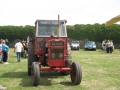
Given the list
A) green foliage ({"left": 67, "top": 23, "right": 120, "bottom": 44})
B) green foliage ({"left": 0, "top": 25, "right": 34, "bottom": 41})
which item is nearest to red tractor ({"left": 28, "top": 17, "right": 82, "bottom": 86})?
green foliage ({"left": 67, "top": 23, "right": 120, "bottom": 44})

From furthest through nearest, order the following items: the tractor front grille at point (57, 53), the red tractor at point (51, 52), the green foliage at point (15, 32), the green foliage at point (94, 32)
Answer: the green foliage at point (15, 32), the green foliage at point (94, 32), the tractor front grille at point (57, 53), the red tractor at point (51, 52)

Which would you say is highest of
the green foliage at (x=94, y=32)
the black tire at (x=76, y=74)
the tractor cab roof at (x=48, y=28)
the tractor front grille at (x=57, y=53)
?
the green foliage at (x=94, y=32)

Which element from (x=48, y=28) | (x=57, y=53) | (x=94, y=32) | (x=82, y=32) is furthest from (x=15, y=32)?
(x=57, y=53)

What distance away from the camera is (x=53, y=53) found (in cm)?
917

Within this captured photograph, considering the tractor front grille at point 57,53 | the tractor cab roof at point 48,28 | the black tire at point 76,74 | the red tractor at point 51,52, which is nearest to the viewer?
the black tire at point 76,74

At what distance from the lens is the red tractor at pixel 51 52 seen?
8.74 m

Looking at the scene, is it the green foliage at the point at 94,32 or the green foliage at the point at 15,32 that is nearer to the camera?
the green foliage at the point at 94,32

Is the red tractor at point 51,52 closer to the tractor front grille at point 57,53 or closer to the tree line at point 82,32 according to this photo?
the tractor front grille at point 57,53

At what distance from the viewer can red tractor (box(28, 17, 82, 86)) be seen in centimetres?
874

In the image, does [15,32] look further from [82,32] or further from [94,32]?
[94,32]

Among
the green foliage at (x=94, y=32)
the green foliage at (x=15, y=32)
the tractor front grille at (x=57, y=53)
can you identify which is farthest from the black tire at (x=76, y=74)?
the green foliage at (x=15, y=32)

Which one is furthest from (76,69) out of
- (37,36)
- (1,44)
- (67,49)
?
(1,44)

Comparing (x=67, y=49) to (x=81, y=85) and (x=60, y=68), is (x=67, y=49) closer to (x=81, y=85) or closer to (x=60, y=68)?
(x=60, y=68)

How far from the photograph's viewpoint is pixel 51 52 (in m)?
9.16
